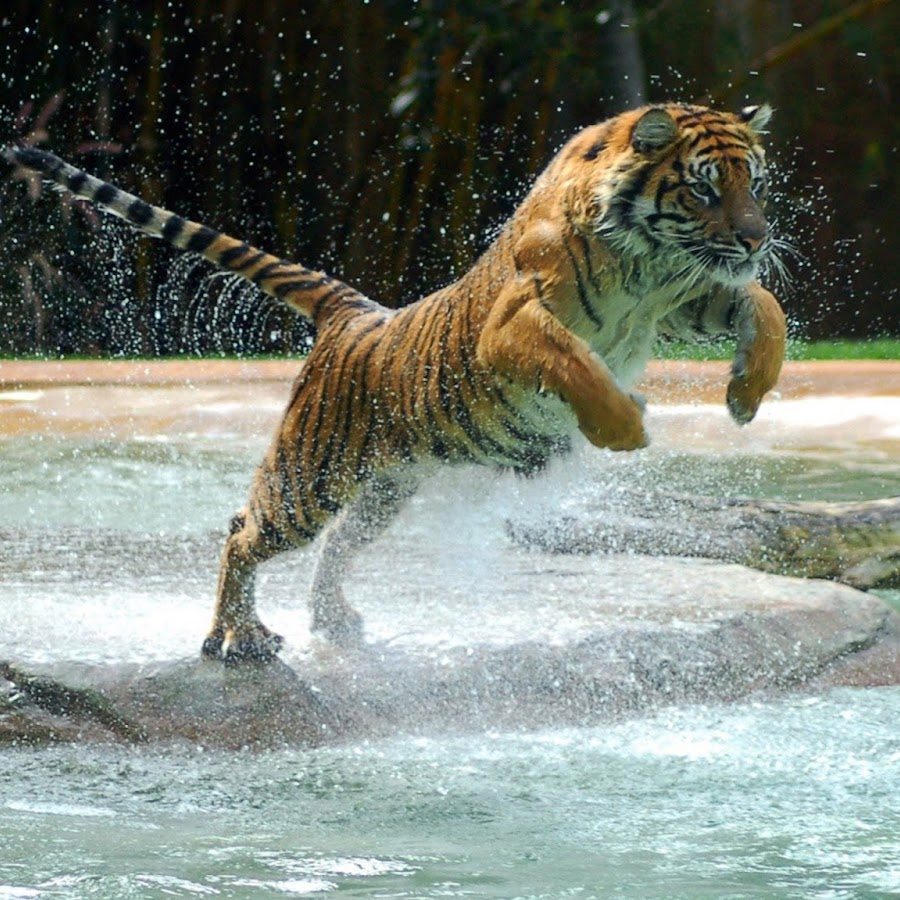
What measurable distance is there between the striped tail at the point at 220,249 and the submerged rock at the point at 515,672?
2.73 ft

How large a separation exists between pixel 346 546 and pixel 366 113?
7.25m

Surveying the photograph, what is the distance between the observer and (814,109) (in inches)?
436

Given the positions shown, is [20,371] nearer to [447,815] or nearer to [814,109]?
[814,109]

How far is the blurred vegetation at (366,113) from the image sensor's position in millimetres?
10758

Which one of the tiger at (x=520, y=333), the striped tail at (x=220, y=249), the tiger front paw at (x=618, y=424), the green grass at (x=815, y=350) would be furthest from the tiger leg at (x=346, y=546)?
the green grass at (x=815, y=350)

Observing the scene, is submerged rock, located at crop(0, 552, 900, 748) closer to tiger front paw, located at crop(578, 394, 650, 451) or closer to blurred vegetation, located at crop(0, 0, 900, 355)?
tiger front paw, located at crop(578, 394, 650, 451)

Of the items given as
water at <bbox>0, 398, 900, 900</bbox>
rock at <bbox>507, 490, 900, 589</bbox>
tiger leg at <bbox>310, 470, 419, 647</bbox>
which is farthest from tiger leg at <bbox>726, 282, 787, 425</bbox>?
rock at <bbox>507, 490, 900, 589</bbox>

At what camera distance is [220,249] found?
13.4ft

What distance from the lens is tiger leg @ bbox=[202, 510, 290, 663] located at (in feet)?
12.5

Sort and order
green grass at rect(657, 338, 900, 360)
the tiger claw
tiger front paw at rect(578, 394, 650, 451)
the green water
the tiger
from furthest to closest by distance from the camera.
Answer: green grass at rect(657, 338, 900, 360) < the tiger claw < the tiger < tiger front paw at rect(578, 394, 650, 451) < the green water

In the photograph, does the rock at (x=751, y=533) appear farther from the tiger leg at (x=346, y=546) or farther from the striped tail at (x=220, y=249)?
the striped tail at (x=220, y=249)

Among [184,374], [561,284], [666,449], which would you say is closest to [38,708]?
[561,284]

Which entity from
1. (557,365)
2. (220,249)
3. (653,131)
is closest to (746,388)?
(557,365)

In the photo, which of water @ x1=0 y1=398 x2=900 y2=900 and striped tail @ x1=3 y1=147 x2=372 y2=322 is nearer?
water @ x1=0 y1=398 x2=900 y2=900
